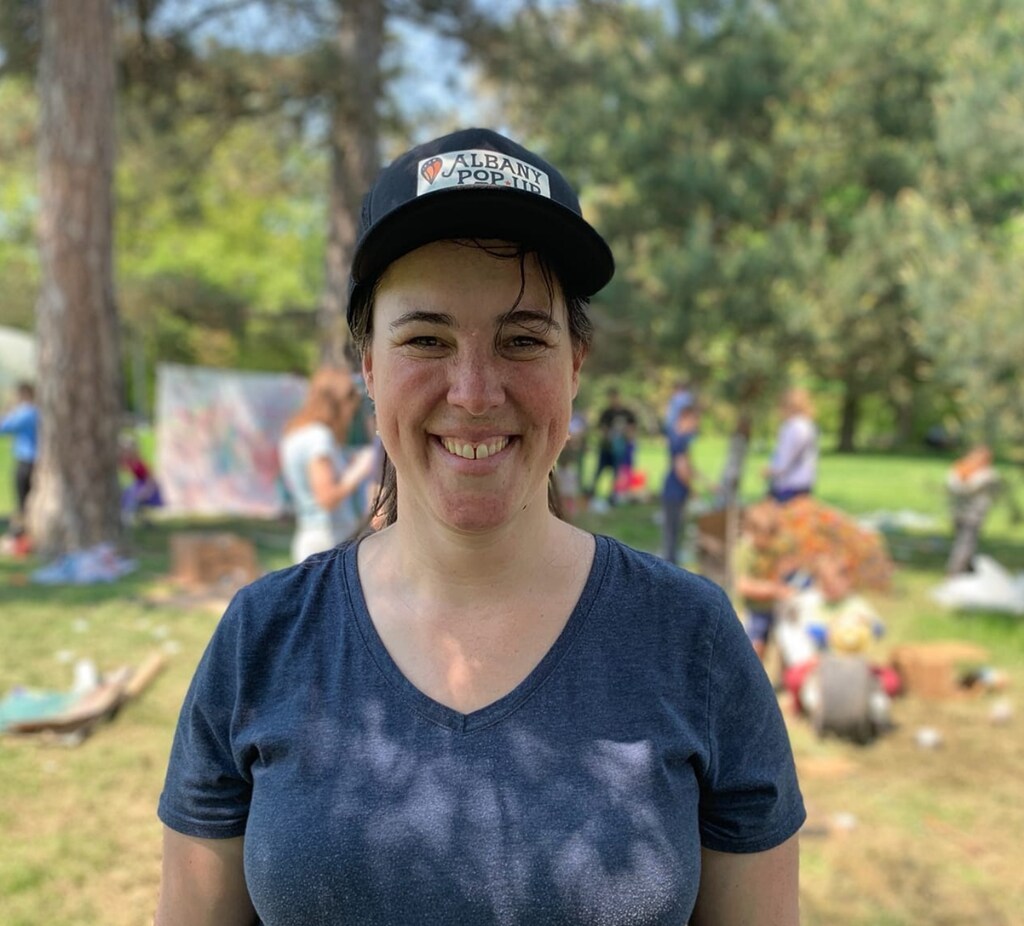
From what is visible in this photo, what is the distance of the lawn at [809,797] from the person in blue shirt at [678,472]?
2.16 meters

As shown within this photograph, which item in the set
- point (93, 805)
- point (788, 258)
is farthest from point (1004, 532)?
point (93, 805)

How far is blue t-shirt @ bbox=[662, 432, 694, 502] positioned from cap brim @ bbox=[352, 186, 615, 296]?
7.60m

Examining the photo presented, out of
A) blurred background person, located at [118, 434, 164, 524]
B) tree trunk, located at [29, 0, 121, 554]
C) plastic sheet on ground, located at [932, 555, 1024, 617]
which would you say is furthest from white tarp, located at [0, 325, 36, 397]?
plastic sheet on ground, located at [932, 555, 1024, 617]

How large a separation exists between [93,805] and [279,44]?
9.82 m

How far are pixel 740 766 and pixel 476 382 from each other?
658mm

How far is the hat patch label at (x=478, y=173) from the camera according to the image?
1.27 metres

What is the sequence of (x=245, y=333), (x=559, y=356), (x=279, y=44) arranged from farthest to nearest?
(x=245, y=333) → (x=279, y=44) → (x=559, y=356)

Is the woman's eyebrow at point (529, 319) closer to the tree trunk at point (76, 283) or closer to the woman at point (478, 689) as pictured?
the woman at point (478, 689)

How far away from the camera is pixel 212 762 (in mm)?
1356

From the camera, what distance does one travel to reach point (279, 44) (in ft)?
37.9

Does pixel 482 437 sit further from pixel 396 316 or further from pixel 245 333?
pixel 245 333

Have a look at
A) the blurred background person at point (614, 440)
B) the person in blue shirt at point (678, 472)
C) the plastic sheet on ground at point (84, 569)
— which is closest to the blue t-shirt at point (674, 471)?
the person in blue shirt at point (678, 472)

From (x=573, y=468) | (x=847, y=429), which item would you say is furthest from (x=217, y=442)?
(x=847, y=429)

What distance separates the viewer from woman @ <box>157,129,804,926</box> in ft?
4.12
